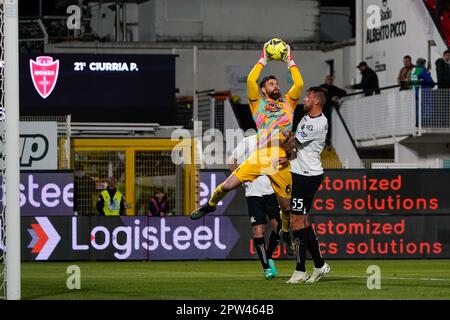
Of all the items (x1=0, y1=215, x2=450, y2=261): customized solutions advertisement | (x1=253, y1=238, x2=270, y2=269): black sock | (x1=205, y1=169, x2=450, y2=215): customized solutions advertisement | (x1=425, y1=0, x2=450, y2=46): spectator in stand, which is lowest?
(x1=0, y1=215, x2=450, y2=261): customized solutions advertisement

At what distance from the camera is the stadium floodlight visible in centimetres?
1498

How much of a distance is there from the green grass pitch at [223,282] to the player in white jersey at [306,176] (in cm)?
38

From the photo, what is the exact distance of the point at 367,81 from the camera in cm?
3772

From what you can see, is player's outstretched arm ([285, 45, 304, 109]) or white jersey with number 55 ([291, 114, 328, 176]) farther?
player's outstretched arm ([285, 45, 304, 109])

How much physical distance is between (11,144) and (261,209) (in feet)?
21.2

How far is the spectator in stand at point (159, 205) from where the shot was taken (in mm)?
30359

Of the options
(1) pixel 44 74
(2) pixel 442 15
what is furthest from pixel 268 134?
(1) pixel 44 74

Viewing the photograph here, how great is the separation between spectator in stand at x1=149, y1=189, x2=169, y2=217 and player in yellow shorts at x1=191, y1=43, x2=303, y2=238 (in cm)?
1104

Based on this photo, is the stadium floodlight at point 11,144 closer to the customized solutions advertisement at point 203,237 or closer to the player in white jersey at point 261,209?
the player in white jersey at point 261,209

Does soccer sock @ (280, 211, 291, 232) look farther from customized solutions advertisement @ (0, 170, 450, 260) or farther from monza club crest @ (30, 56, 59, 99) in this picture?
monza club crest @ (30, 56, 59, 99)

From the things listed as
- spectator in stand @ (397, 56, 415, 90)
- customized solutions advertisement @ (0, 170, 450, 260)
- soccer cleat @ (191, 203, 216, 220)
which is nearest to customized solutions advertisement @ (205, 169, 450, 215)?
customized solutions advertisement @ (0, 170, 450, 260)

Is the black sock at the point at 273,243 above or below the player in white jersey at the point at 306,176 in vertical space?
below

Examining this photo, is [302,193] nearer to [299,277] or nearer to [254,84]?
[299,277]

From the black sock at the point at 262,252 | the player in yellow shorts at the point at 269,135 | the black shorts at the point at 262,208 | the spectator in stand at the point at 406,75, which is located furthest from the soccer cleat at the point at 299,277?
the spectator in stand at the point at 406,75
